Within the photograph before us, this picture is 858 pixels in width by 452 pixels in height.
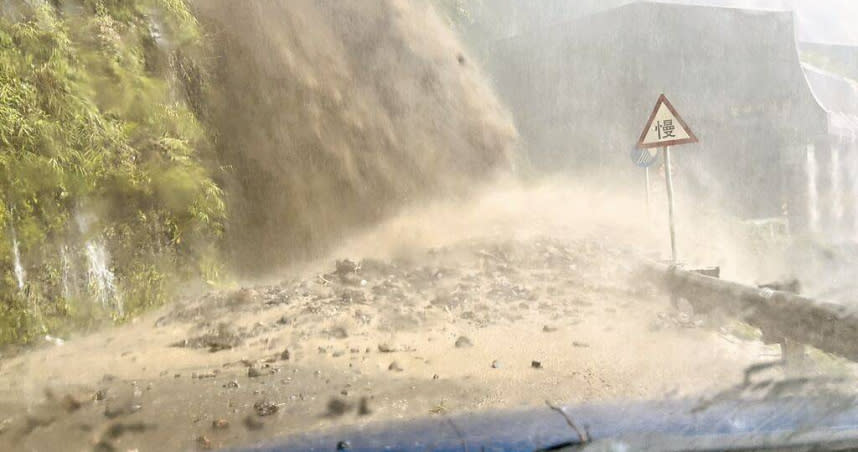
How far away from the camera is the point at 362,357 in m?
6.24

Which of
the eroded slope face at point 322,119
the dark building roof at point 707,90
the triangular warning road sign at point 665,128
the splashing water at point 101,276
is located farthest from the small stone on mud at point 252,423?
the dark building roof at point 707,90

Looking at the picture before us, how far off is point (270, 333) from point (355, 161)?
5.22 metres

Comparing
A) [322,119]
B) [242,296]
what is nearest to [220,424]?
[242,296]

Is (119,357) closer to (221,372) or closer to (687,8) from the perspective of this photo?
(221,372)

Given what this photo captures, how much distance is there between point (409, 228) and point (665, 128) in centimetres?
482

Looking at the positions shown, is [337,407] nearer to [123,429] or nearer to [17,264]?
[123,429]

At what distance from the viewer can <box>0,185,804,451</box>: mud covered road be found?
4.59 metres

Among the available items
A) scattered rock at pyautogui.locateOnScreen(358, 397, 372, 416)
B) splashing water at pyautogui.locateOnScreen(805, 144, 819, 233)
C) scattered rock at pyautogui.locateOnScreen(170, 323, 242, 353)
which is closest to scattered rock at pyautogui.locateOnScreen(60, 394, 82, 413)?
scattered rock at pyautogui.locateOnScreen(170, 323, 242, 353)

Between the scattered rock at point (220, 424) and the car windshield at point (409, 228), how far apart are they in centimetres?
10

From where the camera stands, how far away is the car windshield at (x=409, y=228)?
15.5 ft

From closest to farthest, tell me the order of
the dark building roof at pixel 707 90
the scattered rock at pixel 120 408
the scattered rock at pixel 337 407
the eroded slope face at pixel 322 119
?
the scattered rock at pixel 337 407 < the scattered rock at pixel 120 408 < the eroded slope face at pixel 322 119 < the dark building roof at pixel 707 90

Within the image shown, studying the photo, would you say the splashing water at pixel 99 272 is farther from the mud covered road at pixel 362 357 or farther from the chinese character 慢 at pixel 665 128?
the chinese character 慢 at pixel 665 128

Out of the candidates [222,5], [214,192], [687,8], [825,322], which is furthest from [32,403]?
[687,8]

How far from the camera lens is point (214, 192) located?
9.64 metres
